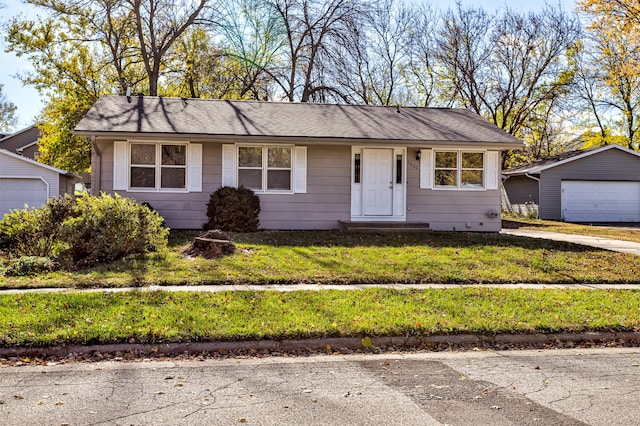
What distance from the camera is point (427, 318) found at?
6.81 m

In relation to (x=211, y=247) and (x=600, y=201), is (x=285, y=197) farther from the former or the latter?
(x=600, y=201)

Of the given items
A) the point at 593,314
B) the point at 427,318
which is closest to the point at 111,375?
the point at 427,318

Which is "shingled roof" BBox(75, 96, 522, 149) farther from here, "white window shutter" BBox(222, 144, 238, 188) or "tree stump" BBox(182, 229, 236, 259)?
"tree stump" BBox(182, 229, 236, 259)

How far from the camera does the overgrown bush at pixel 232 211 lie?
47.8 feet

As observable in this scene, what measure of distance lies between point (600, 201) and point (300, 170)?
18612 mm

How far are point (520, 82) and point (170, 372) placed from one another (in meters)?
34.1

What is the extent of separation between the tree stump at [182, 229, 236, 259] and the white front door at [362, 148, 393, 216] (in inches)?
227

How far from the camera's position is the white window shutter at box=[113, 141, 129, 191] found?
1505 centimetres

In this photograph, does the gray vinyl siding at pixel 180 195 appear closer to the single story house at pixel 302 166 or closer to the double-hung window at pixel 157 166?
the single story house at pixel 302 166

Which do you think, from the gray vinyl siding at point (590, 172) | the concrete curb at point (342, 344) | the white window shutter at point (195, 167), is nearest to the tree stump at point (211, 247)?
the white window shutter at point (195, 167)

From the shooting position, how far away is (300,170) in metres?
15.8

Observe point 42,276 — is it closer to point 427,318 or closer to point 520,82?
point 427,318

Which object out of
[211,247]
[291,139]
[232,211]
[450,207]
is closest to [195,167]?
[232,211]

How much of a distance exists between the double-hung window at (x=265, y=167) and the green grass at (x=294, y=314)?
7951 millimetres
